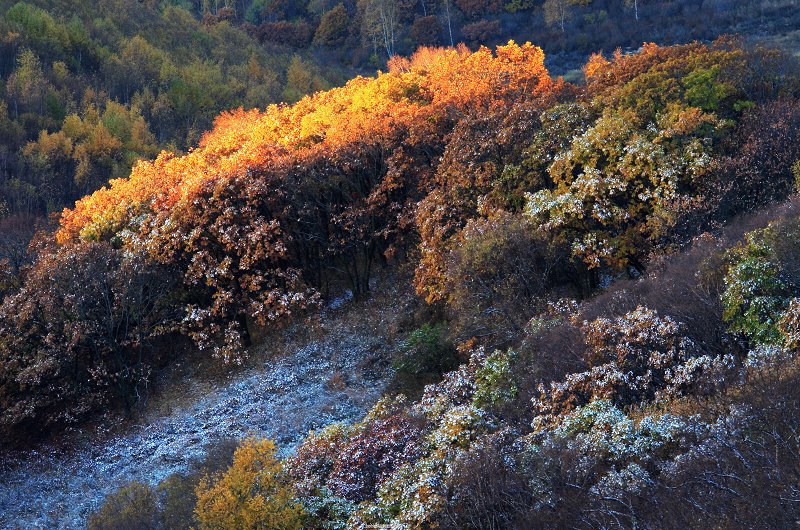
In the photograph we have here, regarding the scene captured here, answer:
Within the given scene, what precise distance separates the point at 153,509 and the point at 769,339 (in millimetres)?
19569

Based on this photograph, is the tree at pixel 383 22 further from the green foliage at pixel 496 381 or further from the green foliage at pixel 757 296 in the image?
the green foliage at pixel 757 296

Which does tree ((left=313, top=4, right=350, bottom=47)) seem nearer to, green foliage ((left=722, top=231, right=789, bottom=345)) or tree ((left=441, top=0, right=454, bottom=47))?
tree ((left=441, top=0, right=454, bottom=47))

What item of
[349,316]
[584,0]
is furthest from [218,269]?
[584,0]

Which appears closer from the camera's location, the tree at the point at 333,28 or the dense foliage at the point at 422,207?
the dense foliage at the point at 422,207

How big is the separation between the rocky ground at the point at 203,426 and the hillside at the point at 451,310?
16cm

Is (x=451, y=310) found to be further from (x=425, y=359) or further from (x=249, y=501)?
(x=249, y=501)

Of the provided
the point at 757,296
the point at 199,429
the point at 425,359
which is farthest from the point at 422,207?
the point at 757,296

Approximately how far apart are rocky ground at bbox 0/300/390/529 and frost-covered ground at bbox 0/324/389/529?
40 mm

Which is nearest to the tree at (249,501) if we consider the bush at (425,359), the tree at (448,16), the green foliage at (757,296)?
the green foliage at (757,296)

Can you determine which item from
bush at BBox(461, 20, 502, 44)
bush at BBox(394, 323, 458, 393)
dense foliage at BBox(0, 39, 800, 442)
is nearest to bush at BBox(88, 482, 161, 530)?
dense foliage at BBox(0, 39, 800, 442)

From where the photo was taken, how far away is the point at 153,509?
28562 millimetres

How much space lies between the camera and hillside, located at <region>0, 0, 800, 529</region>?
19.2 m

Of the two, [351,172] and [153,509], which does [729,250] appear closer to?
[153,509]

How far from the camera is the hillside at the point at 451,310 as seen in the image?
19.2 metres
